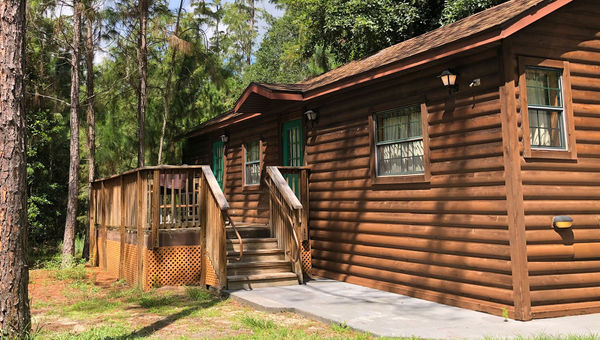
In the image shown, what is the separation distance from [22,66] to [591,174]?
21.3 feet

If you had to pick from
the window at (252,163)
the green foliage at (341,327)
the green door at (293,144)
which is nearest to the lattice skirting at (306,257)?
the green door at (293,144)

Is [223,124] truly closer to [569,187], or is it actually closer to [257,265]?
[257,265]

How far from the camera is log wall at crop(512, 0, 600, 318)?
5492 millimetres

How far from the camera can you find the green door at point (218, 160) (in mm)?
12953

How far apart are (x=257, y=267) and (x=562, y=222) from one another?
4.42 meters

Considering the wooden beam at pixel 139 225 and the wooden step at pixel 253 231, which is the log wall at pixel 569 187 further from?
the wooden beam at pixel 139 225

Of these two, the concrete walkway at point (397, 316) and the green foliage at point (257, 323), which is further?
the green foliage at point (257, 323)

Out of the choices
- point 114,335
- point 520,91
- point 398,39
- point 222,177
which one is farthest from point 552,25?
point 398,39

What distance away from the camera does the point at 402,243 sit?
7.02 m

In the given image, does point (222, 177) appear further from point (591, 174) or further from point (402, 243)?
point (591, 174)

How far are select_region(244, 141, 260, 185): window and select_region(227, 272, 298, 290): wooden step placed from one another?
3.72 metres

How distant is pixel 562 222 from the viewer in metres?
5.50

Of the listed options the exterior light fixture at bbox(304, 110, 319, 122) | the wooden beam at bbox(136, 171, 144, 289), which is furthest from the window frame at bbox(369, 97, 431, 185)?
the wooden beam at bbox(136, 171, 144, 289)

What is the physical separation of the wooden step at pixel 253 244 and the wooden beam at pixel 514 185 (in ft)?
13.7
